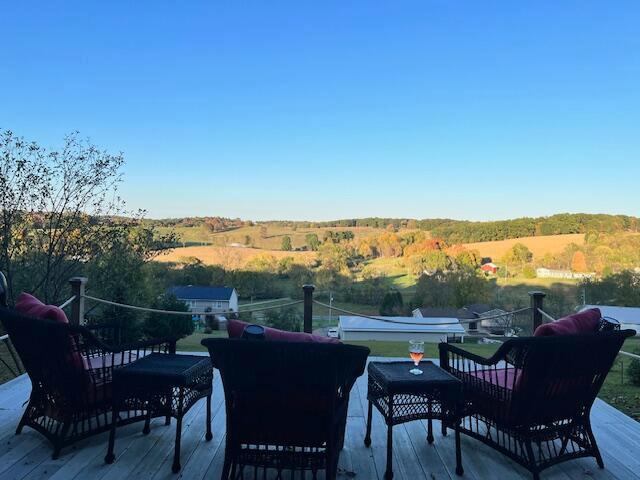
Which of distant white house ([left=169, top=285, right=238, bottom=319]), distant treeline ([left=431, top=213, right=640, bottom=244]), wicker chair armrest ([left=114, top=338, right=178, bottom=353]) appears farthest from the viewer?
distant treeline ([left=431, top=213, right=640, bottom=244])

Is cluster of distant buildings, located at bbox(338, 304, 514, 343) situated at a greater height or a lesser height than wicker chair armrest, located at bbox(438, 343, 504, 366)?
lesser

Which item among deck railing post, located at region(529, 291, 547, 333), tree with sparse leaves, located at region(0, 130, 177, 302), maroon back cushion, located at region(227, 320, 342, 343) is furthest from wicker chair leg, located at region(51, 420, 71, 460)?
tree with sparse leaves, located at region(0, 130, 177, 302)

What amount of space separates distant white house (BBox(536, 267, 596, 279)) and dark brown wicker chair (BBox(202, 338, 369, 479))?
1657cm

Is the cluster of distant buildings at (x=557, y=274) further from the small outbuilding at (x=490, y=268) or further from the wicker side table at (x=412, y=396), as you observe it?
the wicker side table at (x=412, y=396)

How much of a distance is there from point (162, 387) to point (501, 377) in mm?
1989

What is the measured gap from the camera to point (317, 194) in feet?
71.3

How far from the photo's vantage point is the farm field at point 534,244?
18.0 metres

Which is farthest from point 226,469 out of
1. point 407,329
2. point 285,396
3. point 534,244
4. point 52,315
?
point 534,244

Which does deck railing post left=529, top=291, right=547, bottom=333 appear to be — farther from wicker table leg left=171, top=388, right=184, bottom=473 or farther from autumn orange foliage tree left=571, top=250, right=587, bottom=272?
autumn orange foliage tree left=571, top=250, right=587, bottom=272

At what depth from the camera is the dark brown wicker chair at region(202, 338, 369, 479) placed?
1962mm

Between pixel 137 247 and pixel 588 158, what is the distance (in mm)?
20285

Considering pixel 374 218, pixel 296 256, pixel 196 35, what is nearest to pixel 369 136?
pixel 374 218

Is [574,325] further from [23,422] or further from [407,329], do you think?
A: [407,329]

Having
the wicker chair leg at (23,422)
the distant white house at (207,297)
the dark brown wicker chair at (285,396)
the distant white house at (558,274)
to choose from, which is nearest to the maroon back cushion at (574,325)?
the dark brown wicker chair at (285,396)
